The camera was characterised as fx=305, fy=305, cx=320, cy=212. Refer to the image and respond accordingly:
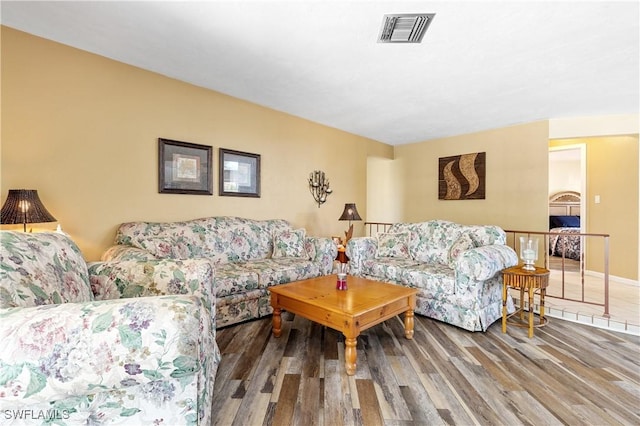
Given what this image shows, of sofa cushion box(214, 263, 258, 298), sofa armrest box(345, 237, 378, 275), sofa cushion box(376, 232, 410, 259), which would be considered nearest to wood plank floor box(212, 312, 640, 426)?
sofa cushion box(214, 263, 258, 298)

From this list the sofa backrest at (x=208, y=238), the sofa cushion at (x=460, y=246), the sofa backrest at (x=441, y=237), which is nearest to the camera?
the sofa backrest at (x=208, y=238)

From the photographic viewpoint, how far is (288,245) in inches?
144

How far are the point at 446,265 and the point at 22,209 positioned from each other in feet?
12.0

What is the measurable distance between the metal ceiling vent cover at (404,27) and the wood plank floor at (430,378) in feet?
7.84

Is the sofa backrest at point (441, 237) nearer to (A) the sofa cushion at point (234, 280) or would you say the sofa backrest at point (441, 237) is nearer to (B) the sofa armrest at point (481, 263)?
(B) the sofa armrest at point (481, 263)

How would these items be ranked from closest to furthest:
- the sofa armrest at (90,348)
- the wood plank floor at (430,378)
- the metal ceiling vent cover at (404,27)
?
the sofa armrest at (90,348)
the wood plank floor at (430,378)
the metal ceiling vent cover at (404,27)

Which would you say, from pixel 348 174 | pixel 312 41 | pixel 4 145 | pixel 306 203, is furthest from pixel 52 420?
pixel 348 174

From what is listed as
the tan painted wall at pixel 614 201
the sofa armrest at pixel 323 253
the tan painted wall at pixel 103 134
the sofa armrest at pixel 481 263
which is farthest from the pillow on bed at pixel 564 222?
the tan painted wall at pixel 103 134

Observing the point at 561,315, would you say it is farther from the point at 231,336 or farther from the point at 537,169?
the point at 231,336

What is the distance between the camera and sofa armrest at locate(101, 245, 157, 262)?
234 centimetres

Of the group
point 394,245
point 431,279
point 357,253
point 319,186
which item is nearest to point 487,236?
point 431,279

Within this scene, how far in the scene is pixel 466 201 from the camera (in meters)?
5.21

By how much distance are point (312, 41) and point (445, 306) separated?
2.57 metres

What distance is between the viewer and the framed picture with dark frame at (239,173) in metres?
3.63
